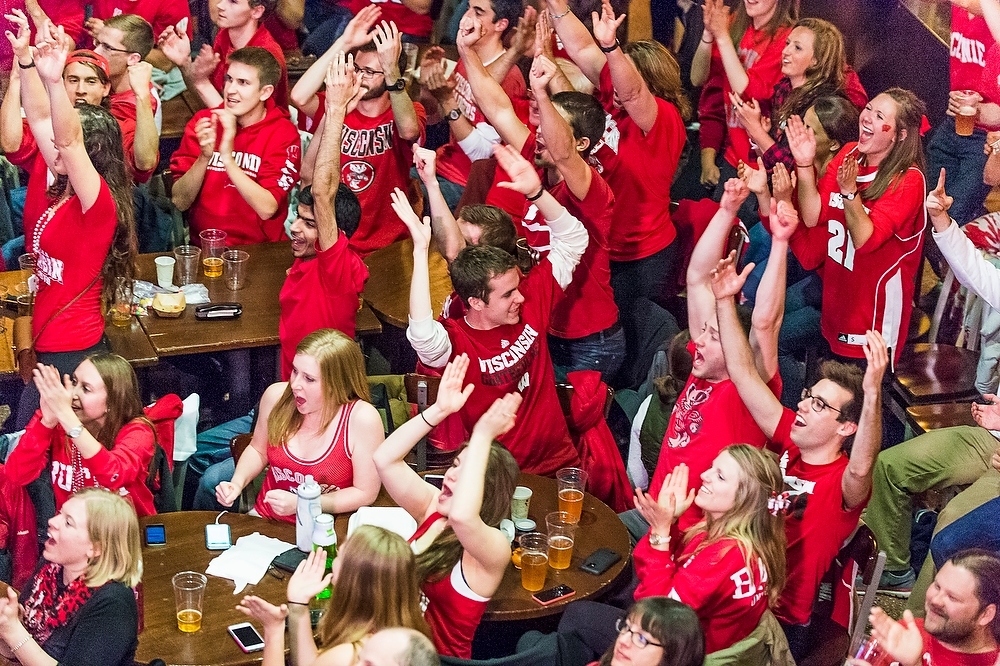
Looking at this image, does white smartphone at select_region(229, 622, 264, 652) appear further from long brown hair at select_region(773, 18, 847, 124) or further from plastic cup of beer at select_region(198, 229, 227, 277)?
long brown hair at select_region(773, 18, 847, 124)

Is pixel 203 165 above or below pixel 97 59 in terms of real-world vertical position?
below

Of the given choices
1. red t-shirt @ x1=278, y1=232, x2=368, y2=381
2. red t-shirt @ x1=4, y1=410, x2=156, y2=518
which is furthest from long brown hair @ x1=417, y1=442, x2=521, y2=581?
red t-shirt @ x1=278, y1=232, x2=368, y2=381

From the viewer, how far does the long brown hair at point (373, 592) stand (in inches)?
131

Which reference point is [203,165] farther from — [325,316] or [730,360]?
[730,360]

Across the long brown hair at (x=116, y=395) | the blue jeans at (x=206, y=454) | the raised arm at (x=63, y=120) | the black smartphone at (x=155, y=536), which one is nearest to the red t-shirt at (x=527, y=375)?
the blue jeans at (x=206, y=454)

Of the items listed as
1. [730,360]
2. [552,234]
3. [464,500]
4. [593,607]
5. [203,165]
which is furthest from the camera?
[203,165]

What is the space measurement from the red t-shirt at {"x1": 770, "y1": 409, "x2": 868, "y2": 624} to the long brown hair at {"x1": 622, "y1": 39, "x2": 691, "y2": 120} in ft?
8.10

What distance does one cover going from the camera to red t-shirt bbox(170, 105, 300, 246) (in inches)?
236

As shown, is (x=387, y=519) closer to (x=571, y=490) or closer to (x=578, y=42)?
(x=571, y=490)

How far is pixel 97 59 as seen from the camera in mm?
6004

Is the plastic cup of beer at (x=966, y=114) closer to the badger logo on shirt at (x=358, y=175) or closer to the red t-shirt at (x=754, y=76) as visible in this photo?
the red t-shirt at (x=754, y=76)

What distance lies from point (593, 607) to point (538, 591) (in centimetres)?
17

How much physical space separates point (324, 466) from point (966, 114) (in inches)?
117

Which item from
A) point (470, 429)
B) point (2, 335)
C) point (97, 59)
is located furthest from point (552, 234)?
point (97, 59)
